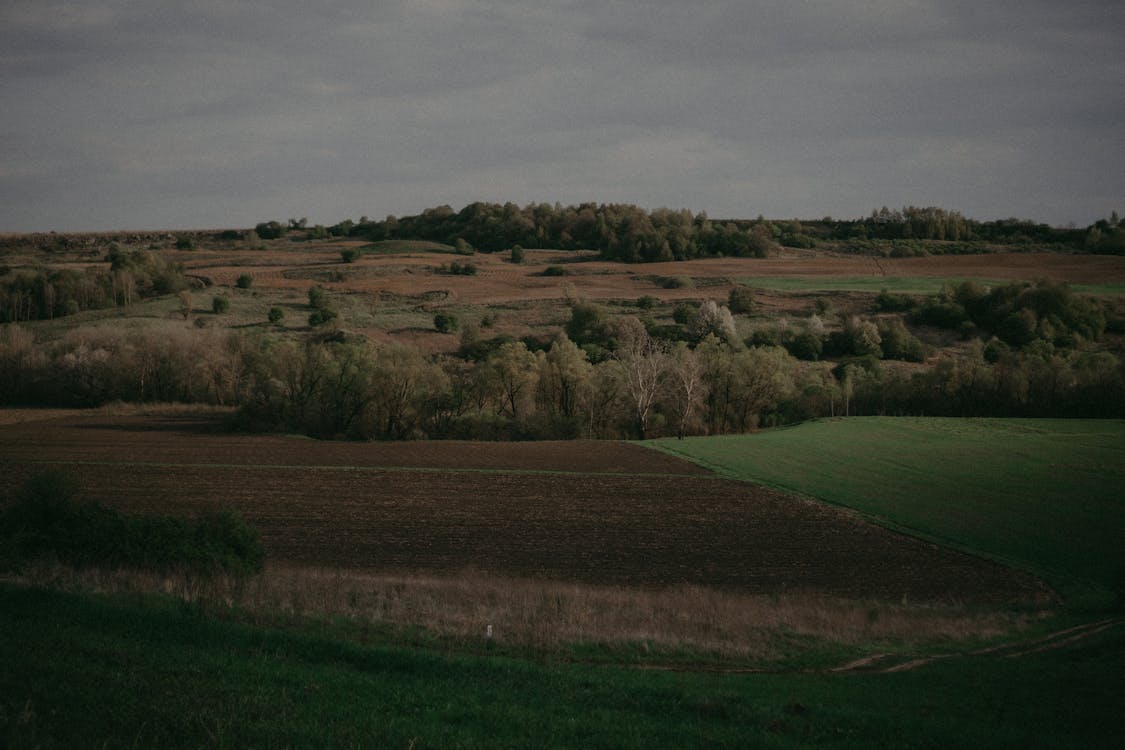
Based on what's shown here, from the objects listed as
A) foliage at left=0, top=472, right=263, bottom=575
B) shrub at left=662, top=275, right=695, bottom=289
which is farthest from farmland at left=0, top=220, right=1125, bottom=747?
shrub at left=662, top=275, right=695, bottom=289

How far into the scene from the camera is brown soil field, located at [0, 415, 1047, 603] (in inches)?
1066

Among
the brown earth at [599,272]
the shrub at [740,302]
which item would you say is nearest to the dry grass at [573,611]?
the shrub at [740,302]

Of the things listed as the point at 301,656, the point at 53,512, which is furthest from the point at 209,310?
the point at 301,656

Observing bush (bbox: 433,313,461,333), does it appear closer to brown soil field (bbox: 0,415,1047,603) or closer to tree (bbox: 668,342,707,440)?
tree (bbox: 668,342,707,440)

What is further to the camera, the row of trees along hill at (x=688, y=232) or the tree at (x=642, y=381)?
the row of trees along hill at (x=688, y=232)

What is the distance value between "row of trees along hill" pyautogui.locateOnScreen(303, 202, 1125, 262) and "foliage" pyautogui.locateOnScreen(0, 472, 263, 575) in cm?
11179

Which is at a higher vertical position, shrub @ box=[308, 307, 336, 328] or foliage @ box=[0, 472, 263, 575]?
shrub @ box=[308, 307, 336, 328]

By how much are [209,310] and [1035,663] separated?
9788 centimetres

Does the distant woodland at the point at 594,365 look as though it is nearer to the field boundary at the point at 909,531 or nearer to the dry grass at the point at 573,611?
the field boundary at the point at 909,531

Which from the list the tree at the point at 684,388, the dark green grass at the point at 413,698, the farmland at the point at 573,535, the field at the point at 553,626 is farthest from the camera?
the tree at the point at 684,388

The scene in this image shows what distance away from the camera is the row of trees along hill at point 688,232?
130500mm

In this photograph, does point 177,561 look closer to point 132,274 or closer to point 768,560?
point 768,560

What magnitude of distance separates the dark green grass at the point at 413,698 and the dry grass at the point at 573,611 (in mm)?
2294

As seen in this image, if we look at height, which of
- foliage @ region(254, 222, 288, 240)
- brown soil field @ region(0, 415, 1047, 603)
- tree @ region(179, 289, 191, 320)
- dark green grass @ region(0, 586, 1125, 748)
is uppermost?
foliage @ region(254, 222, 288, 240)
